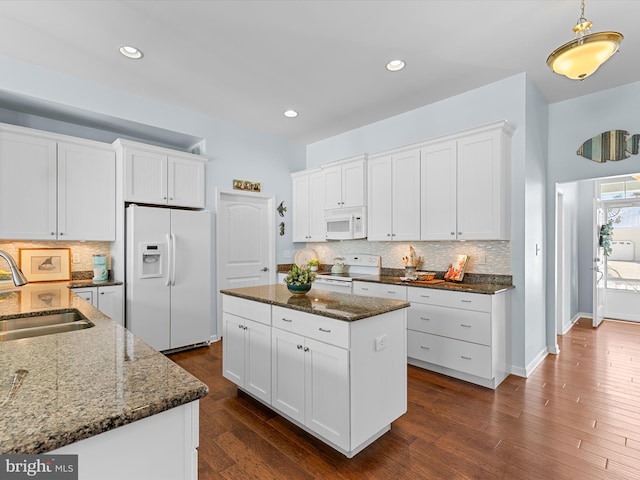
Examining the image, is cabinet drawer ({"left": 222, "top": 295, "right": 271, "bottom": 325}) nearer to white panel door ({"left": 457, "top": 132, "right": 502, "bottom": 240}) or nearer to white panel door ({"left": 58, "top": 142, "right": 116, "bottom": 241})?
white panel door ({"left": 58, "top": 142, "right": 116, "bottom": 241})

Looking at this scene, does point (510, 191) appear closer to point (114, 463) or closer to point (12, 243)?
point (114, 463)

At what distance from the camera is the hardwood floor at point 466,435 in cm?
194

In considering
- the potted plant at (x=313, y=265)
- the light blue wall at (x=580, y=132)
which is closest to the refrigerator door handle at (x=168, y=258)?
the potted plant at (x=313, y=265)

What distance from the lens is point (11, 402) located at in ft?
2.68

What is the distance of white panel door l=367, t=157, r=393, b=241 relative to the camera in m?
4.20

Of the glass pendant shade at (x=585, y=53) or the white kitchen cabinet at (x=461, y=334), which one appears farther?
the white kitchen cabinet at (x=461, y=334)

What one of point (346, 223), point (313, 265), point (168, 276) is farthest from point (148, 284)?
point (346, 223)

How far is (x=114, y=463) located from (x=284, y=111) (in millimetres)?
4167

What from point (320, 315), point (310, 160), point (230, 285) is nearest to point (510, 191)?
point (320, 315)

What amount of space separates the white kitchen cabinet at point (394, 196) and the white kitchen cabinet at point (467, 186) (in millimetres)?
107

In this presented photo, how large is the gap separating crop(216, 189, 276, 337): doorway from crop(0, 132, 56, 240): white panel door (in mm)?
1823

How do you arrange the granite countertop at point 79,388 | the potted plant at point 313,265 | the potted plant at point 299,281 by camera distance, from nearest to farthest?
the granite countertop at point 79,388 < the potted plant at point 299,281 < the potted plant at point 313,265

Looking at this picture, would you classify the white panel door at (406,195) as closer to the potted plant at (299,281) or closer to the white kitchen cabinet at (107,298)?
the potted plant at (299,281)

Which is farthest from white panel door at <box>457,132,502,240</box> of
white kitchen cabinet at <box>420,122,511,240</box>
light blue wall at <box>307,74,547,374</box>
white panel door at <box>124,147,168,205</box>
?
white panel door at <box>124,147,168,205</box>
